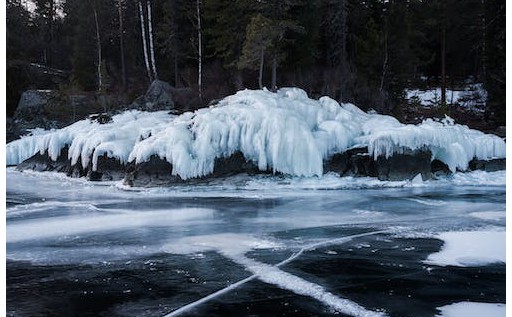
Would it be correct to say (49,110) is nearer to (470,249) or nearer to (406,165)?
(406,165)

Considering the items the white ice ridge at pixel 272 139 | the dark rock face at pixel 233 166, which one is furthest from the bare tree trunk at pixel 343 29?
the dark rock face at pixel 233 166

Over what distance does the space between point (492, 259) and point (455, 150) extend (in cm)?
990

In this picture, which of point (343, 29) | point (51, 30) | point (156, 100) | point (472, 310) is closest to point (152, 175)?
point (156, 100)

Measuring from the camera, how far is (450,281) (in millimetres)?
5070

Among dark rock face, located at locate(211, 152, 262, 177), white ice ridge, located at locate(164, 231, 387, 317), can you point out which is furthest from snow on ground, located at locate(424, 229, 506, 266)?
dark rock face, located at locate(211, 152, 262, 177)

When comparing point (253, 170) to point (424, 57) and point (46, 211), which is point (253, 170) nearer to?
point (46, 211)

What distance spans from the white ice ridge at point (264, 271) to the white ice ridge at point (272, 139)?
23.1 ft

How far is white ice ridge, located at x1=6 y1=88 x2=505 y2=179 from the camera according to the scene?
14242 millimetres

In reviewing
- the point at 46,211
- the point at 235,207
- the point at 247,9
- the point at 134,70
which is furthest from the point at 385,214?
the point at 134,70

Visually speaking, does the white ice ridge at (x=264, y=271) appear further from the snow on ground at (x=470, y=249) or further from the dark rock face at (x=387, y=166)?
the dark rock face at (x=387, y=166)

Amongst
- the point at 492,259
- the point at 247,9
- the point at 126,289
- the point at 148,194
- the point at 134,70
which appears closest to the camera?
the point at 126,289

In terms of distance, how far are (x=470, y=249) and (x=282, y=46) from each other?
47.4 feet

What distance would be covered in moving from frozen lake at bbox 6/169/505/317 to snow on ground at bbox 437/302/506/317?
0.08 feet

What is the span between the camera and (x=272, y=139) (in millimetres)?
14508
